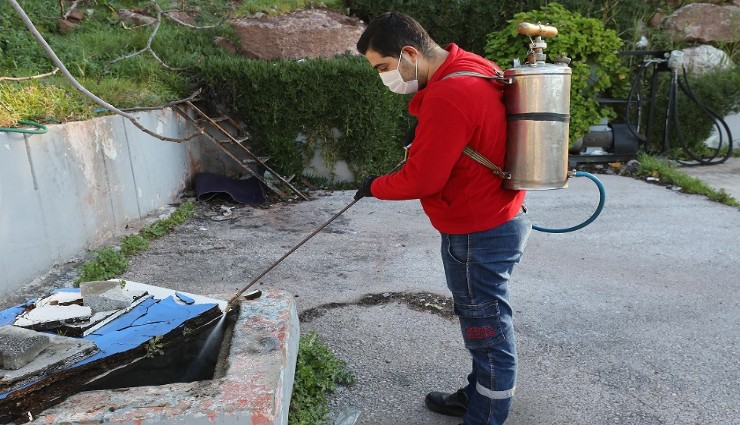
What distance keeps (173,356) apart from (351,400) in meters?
0.88

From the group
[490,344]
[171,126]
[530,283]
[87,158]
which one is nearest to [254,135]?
[171,126]

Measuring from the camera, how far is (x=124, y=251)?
475 cm

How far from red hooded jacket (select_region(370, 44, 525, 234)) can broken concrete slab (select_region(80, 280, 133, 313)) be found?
51.4 inches

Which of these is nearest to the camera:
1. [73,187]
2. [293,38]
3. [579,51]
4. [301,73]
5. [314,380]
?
[314,380]

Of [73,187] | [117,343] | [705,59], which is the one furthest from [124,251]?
[705,59]

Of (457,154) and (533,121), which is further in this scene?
(533,121)

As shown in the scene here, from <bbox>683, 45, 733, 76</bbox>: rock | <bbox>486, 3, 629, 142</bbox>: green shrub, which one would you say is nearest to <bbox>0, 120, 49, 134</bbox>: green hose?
<bbox>486, 3, 629, 142</bbox>: green shrub

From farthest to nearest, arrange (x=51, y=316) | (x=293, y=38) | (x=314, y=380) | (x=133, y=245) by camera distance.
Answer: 1. (x=293, y=38)
2. (x=133, y=245)
3. (x=314, y=380)
4. (x=51, y=316)

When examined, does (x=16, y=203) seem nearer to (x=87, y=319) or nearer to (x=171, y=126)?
(x=87, y=319)

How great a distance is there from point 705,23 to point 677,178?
442 centimetres

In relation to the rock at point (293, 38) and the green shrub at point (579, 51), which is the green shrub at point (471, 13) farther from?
the rock at point (293, 38)

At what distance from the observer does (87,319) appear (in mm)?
2605

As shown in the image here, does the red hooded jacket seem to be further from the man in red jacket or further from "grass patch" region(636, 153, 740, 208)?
"grass patch" region(636, 153, 740, 208)

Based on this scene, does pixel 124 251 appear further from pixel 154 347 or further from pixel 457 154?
pixel 457 154
